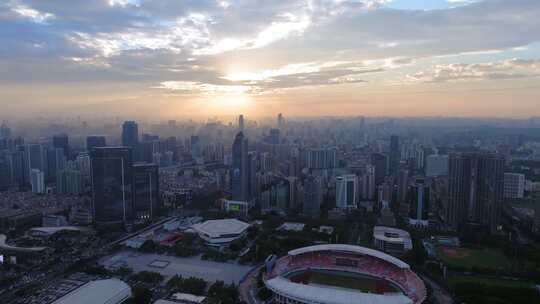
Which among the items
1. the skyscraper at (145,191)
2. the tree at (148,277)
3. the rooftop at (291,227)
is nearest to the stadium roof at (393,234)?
the rooftop at (291,227)

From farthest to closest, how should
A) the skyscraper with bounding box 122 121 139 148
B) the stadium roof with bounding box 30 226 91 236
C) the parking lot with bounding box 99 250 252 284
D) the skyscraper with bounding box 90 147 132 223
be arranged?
the skyscraper with bounding box 122 121 139 148 → the skyscraper with bounding box 90 147 132 223 → the stadium roof with bounding box 30 226 91 236 → the parking lot with bounding box 99 250 252 284

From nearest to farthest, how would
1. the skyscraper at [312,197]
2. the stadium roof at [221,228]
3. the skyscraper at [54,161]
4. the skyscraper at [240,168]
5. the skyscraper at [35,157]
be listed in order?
the stadium roof at [221,228], the skyscraper at [312,197], the skyscraper at [240,168], the skyscraper at [35,157], the skyscraper at [54,161]

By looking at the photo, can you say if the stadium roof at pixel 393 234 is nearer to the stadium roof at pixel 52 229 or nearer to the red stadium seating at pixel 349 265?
the red stadium seating at pixel 349 265

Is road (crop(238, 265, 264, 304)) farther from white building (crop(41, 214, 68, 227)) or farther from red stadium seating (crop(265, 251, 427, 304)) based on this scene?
white building (crop(41, 214, 68, 227))

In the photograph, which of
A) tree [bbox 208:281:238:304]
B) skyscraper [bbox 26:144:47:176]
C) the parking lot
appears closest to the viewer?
tree [bbox 208:281:238:304]

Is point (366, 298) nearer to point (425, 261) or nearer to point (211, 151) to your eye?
point (425, 261)

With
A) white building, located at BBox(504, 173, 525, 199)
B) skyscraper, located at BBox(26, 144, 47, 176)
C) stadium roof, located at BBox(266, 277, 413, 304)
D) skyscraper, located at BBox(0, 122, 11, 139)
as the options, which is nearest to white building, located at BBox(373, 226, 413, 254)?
stadium roof, located at BBox(266, 277, 413, 304)

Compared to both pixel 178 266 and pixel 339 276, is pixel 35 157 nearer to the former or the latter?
pixel 178 266

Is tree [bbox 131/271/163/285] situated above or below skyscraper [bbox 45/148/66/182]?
below
